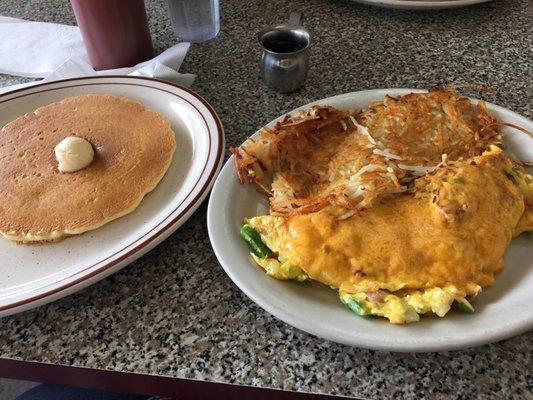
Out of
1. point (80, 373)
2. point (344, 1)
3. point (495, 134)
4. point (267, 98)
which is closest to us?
point (80, 373)

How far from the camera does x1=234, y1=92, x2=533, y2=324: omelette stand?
2.40 ft

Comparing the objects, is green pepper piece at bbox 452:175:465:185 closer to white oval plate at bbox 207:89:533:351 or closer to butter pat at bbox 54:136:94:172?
white oval plate at bbox 207:89:533:351

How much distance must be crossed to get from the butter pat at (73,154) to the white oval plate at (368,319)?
34 centimetres

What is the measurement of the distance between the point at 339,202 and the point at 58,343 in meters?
0.52

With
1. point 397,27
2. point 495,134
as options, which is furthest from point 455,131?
point 397,27

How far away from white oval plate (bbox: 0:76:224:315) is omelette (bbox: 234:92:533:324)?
180 mm

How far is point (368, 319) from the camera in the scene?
2.35ft

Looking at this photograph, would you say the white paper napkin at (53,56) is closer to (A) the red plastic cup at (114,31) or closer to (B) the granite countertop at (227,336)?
(A) the red plastic cup at (114,31)

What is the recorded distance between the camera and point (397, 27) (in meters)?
1.54

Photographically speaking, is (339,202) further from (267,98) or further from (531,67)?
(531,67)

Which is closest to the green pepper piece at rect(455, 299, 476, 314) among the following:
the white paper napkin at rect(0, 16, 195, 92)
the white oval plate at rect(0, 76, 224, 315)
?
the white oval plate at rect(0, 76, 224, 315)

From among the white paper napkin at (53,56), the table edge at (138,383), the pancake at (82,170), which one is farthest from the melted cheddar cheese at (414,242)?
the white paper napkin at (53,56)

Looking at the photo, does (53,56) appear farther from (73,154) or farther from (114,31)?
(73,154)

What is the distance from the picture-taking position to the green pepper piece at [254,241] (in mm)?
823
